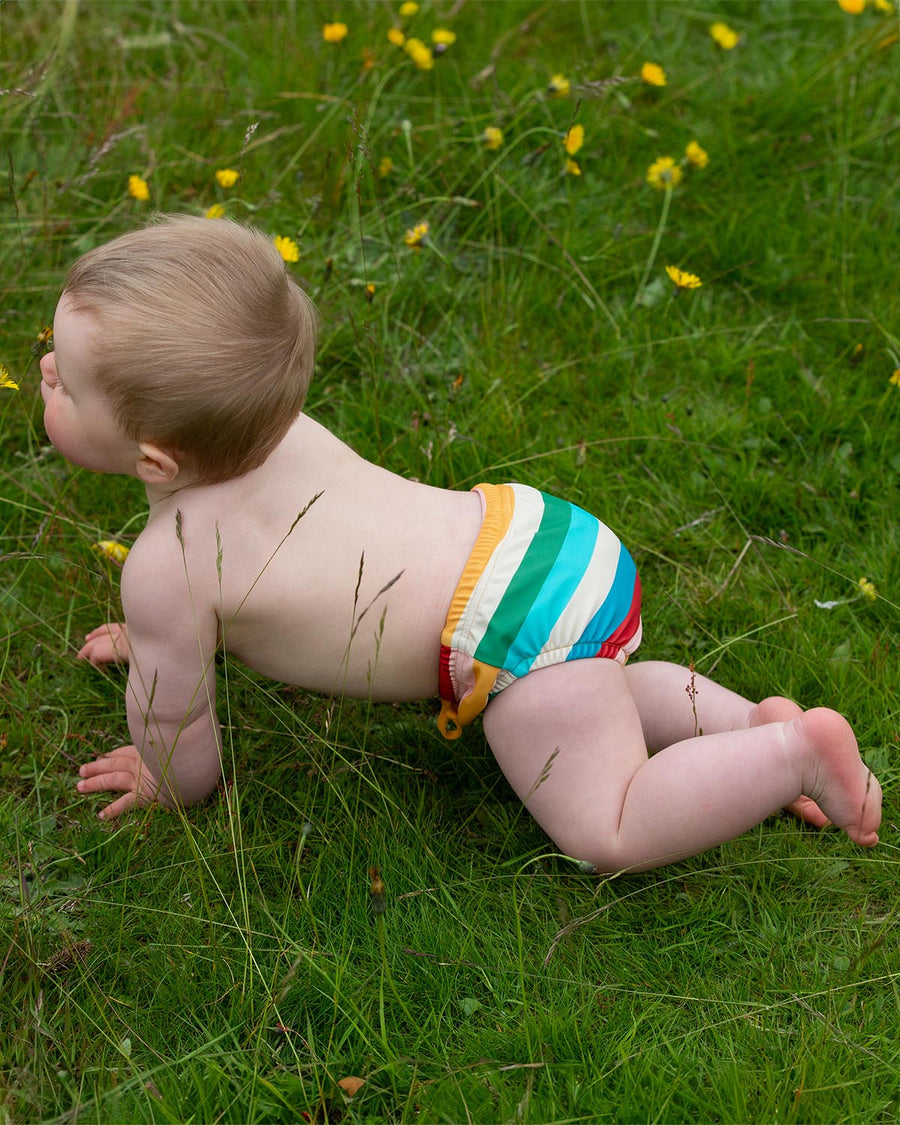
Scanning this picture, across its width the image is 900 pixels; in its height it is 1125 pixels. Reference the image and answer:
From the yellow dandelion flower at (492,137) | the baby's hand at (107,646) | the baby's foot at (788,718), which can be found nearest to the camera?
the baby's foot at (788,718)

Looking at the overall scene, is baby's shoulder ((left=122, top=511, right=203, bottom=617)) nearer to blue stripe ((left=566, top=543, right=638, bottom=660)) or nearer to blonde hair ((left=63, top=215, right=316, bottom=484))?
blonde hair ((left=63, top=215, right=316, bottom=484))

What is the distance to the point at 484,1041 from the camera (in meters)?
1.73

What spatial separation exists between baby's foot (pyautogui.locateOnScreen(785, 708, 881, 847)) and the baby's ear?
1079mm

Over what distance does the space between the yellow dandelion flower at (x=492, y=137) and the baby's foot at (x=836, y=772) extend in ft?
6.23

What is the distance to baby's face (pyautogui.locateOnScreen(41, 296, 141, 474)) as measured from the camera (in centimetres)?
167

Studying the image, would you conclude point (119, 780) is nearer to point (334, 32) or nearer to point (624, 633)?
point (624, 633)

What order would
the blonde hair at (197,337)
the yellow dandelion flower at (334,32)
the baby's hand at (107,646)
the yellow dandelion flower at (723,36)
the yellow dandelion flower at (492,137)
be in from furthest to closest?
the yellow dandelion flower at (723,36)
the yellow dandelion flower at (334,32)
the yellow dandelion flower at (492,137)
the baby's hand at (107,646)
the blonde hair at (197,337)

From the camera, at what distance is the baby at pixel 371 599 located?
171cm

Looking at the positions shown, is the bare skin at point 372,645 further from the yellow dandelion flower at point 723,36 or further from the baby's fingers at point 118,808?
the yellow dandelion flower at point 723,36

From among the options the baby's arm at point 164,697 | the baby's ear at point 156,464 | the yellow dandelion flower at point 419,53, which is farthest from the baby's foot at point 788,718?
the yellow dandelion flower at point 419,53

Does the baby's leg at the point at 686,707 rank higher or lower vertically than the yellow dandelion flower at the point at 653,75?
lower

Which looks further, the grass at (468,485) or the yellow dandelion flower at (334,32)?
the yellow dandelion flower at (334,32)

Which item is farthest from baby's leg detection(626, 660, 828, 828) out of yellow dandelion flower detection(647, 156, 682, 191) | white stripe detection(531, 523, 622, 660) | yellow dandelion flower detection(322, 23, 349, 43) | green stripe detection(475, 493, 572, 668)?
yellow dandelion flower detection(322, 23, 349, 43)

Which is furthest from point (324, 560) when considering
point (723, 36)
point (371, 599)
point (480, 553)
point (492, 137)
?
point (723, 36)
